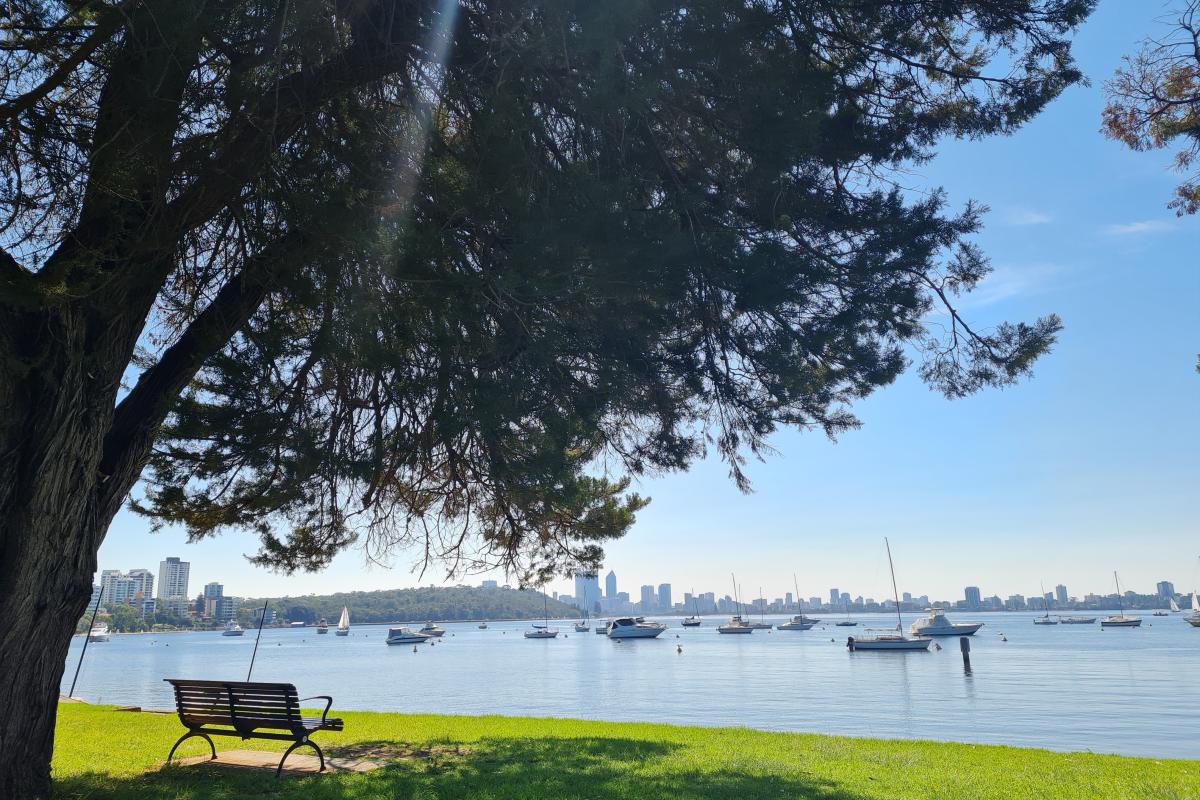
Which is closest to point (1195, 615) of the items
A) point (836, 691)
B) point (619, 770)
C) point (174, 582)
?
point (836, 691)

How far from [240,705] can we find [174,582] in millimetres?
213650

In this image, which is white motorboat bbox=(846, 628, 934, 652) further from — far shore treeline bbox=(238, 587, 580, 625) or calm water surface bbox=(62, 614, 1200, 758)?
far shore treeline bbox=(238, 587, 580, 625)

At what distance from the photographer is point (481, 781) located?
20.0 ft

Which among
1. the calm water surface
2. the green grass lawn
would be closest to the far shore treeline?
the calm water surface

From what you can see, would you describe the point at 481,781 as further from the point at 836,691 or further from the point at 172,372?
the point at 836,691

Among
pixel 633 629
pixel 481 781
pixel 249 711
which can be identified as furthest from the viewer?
pixel 633 629

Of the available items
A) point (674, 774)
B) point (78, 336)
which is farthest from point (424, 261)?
point (674, 774)

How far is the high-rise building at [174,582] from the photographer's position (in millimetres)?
180500

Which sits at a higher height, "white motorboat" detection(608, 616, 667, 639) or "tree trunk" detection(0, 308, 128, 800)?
"tree trunk" detection(0, 308, 128, 800)

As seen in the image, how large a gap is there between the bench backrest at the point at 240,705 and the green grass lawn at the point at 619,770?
Result: 403mm

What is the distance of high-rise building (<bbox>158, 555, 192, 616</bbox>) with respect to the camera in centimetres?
18050

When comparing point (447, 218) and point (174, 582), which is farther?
point (174, 582)

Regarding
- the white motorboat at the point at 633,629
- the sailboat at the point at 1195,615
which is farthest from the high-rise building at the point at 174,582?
the sailboat at the point at 1195,615

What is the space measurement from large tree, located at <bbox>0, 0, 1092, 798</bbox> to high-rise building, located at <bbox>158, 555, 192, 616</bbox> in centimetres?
20052
